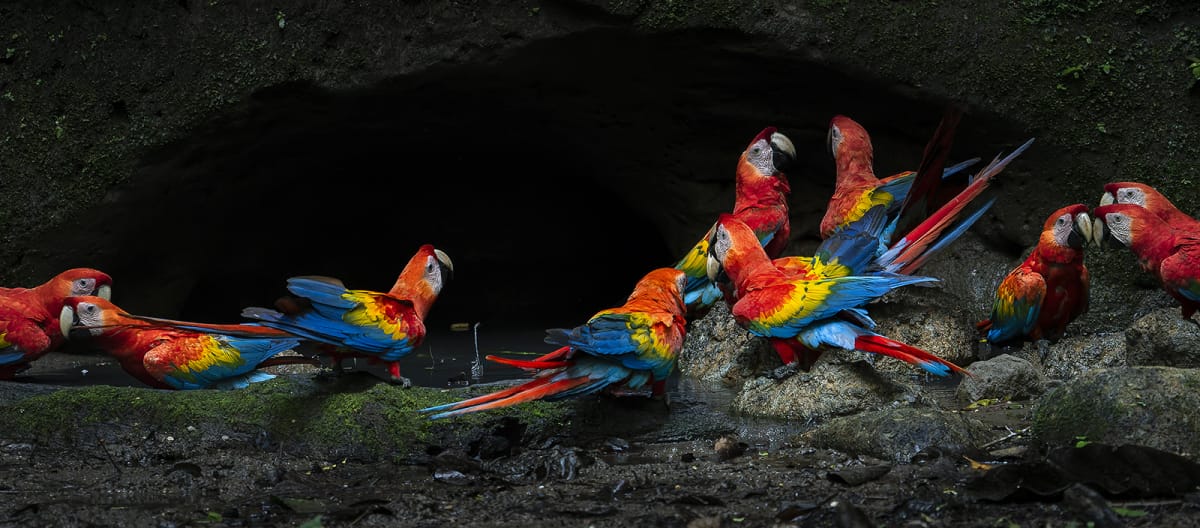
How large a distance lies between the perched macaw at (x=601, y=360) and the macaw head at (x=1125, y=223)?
87.2 inches

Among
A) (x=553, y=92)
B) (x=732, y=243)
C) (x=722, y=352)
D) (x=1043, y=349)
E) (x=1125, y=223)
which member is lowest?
(x=722, y=352)

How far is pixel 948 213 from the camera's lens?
521 cm

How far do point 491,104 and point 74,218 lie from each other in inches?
99.9

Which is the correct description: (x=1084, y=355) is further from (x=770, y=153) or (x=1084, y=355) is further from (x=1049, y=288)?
(x=770, y=153)

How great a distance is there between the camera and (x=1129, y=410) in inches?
122

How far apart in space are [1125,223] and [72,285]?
5023 millimetres

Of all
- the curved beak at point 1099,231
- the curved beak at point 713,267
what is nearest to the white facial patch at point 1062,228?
the curved beak at point 1099,231

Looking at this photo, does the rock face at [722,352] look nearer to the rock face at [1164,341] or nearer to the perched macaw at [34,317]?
the rock face at [1164,341]

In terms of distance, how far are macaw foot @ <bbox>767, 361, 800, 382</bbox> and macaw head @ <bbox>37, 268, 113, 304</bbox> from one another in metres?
3.44

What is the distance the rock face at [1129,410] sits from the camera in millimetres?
3039

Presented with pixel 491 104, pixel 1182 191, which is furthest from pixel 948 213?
pixel 491 104

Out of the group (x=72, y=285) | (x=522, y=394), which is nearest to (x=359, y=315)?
(x=522, y=394)

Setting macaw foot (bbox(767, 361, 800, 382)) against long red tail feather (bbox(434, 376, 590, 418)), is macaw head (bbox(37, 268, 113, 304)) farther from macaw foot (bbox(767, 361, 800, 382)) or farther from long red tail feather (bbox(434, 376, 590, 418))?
macaw foot (bbox(767, 361, 800, 382))

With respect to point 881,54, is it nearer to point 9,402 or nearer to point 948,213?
point 948,213
